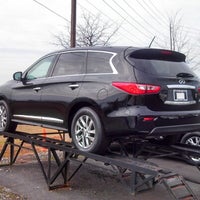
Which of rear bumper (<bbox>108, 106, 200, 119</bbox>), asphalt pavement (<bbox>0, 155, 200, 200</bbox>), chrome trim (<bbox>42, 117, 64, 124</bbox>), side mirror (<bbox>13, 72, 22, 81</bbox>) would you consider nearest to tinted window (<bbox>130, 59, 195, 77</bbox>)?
rear bumper (<bbox>108, 106, 200, 119</bbox>)

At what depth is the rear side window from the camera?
19.0ft

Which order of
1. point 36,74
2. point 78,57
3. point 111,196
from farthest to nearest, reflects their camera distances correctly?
1. point 36,74
2. point 111,196
3. point 78,57

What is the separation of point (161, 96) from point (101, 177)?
3.58 m

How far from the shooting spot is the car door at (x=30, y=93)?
7.43 m

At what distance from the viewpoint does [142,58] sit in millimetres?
5898

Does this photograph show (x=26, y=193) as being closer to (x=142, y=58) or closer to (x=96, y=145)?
(x=96, y=145)

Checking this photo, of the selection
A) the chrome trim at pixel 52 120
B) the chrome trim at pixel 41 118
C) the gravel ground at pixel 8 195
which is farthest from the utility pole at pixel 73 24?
the gravel ground at pixel 8 195

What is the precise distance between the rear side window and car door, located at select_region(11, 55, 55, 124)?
2.09 metres

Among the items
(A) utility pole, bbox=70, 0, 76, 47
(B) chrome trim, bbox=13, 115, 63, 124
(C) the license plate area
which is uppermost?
(A) utility pole, bbox=70, 0, 76, 47

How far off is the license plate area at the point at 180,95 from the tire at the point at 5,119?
400 cm

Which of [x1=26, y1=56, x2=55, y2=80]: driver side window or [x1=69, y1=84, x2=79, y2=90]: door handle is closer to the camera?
[x1=69, y1=84, x2=79, y2=90]: door handle

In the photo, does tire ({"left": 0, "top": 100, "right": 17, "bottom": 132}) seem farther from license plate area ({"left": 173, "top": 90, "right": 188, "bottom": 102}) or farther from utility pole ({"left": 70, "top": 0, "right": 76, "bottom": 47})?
utility pole ({"left": 70, "top": 0, "right": 76, "bottom": 47})

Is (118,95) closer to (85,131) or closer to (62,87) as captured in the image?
(85,131)

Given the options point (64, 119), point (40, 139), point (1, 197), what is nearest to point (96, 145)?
point (64, 119)
